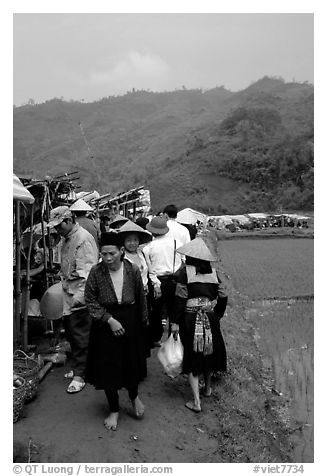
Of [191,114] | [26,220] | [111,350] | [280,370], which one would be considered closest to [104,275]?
[111,350]

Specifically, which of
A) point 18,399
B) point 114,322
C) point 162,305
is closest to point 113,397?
point 114,322

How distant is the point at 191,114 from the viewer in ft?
327

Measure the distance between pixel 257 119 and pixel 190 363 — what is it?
185 feet

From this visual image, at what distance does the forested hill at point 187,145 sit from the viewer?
4084 centimetres

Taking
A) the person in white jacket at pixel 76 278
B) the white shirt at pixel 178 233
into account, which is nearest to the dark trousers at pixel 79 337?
the person in white jacket at pixel 76 278

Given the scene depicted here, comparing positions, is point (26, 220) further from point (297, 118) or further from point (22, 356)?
point (297, 118)

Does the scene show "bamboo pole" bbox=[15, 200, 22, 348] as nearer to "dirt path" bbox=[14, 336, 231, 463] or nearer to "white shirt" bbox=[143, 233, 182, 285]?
"dirt path" bbox=[14, 336, 231, 463]

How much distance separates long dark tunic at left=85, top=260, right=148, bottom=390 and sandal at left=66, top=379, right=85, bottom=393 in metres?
0.63

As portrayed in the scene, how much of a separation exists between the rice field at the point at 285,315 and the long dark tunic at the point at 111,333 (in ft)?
6.49

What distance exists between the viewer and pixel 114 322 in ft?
11.8

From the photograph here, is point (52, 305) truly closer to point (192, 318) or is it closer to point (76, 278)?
point (76, 278)

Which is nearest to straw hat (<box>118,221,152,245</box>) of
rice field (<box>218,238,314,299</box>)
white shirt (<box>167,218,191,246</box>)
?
white shirt (<box>167,218,191,246</box>)

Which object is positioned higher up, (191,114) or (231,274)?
(191,114)

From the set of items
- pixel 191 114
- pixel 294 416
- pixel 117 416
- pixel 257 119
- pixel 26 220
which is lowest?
pixel 294 416
